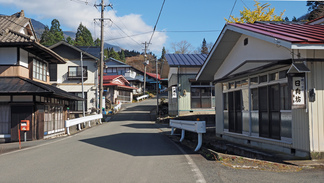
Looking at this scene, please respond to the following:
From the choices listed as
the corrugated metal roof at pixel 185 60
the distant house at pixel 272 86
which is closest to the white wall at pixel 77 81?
the corrugated metal roof at pixel 185 60

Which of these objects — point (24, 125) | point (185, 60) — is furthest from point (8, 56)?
point (185, 60)

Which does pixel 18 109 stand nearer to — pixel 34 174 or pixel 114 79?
pixel 34 174

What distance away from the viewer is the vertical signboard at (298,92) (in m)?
7.25

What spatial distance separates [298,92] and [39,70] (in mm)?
17087

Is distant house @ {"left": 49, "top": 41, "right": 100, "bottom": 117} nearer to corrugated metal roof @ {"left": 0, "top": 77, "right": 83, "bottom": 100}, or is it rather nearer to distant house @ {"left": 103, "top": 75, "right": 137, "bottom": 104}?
distant house @ {"left": 103, "top": 75, "right": 137, "bottom": 104}

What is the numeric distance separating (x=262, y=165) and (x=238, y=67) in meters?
5.31

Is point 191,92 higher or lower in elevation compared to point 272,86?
higher

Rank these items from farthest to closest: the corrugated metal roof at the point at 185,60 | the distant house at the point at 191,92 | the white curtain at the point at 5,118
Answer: the corrugated metal roof at the point at 185,60 < the distant house at the point at 191,92 < the white curtain at the point at 5,118

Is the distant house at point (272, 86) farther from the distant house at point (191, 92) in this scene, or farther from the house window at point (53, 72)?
the house window at point (53, 72)

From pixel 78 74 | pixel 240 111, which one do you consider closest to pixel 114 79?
pixel 78 74

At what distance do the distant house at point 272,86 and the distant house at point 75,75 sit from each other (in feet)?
68.7

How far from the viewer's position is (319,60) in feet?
24.4

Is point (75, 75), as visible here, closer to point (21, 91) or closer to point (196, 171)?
point (21, 91)

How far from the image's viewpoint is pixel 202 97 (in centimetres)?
2641
